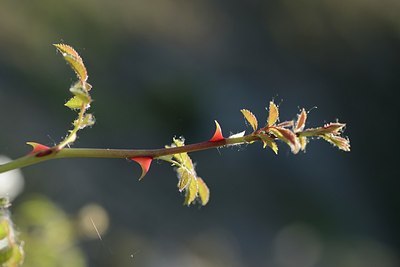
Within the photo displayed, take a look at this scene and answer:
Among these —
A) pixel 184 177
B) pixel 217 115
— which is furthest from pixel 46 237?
pixel 217 115

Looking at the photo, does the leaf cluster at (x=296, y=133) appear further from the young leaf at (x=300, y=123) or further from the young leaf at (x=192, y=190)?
the young leaf at (x=192, y=190)

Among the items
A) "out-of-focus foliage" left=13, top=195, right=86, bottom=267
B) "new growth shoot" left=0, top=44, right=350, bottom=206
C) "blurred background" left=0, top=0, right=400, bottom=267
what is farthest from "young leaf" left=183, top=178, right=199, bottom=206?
"blurred background" left=0, top=0, right=400, bottom=267

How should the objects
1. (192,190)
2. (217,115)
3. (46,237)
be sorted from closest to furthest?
(192,190) < (46,237) < (217,115)

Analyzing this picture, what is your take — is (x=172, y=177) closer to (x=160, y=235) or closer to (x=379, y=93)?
(x=160, y=235)

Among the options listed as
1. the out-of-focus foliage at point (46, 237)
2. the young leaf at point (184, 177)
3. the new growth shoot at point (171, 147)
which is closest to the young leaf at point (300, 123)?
the new growth shoot at point (171, 147)

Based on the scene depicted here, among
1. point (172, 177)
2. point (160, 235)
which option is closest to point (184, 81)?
point (172, 177)

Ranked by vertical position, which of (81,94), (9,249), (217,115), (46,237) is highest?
(217,115)

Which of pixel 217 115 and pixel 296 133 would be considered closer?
pixel 296 133

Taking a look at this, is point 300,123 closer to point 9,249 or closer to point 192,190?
point 192,190

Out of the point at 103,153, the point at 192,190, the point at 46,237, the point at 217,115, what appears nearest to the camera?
the point at 103,153
